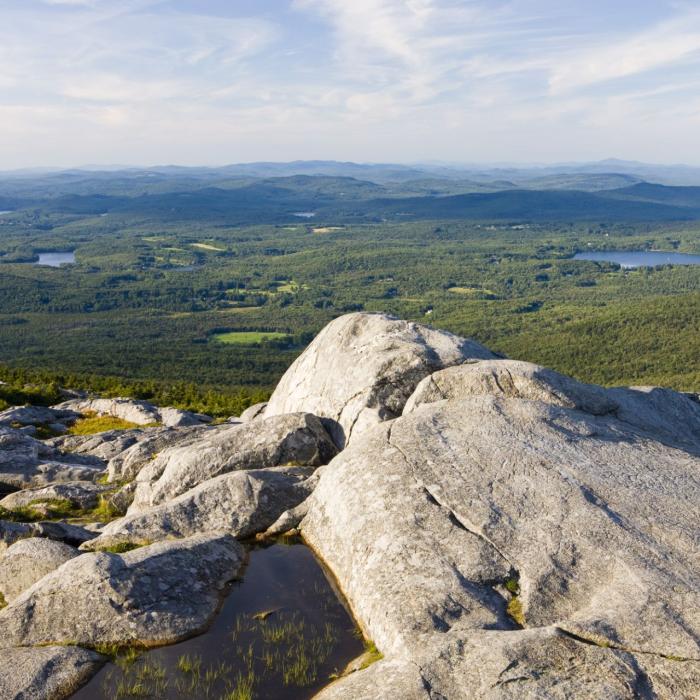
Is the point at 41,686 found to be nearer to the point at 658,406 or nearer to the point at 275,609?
the point at 275,609

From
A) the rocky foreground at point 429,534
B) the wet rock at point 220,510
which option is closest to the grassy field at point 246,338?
the rocky foreground at point 429,534

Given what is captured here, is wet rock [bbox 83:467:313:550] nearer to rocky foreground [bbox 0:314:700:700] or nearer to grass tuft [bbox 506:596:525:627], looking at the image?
rocky foreground [bbox 0:314:700:700]

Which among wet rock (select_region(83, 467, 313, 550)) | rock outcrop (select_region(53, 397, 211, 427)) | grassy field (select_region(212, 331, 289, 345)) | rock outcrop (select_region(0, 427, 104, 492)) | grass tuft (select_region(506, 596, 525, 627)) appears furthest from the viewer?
grassy field (select_region(212, 331, 289, 345))

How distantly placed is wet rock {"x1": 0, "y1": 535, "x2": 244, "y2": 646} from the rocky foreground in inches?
1.8

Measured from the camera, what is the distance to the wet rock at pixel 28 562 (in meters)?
16.8

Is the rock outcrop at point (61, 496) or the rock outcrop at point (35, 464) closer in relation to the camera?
the rock outcrop at point (61, 496)

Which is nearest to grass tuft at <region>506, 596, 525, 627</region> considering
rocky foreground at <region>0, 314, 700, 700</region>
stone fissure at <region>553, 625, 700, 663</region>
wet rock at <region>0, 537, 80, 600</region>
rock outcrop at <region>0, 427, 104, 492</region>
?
rocky foreground at <region>0, 314, 700, 700</region>

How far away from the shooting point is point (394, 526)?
53.3 ft

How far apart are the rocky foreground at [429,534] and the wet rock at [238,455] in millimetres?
75

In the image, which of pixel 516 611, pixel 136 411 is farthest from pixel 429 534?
pixel 136 411

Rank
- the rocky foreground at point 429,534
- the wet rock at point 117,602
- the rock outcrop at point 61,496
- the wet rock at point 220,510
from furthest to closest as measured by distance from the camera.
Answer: the rock outcrop at point 61,496, the wet rock at point 220,510, the wet rock at point 117,602, the rocky foreground at point 429,534

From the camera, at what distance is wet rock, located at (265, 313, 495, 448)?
2339 centimetres

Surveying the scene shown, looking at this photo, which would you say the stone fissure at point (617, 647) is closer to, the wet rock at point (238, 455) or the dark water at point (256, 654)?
the dark water at point (256, 654)

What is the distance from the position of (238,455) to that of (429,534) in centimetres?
927
